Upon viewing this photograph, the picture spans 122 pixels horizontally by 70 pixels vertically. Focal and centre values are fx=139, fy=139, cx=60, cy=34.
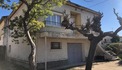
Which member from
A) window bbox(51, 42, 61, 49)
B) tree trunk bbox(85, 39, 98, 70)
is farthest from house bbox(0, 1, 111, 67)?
tree trunk bbox(85, 39, 98, 70)

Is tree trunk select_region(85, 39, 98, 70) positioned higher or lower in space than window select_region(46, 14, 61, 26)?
lower

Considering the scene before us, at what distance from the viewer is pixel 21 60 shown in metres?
18.2

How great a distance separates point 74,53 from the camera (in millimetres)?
19641

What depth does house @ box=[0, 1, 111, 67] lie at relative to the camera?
1524 cm

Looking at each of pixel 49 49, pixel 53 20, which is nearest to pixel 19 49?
pixel 49 49

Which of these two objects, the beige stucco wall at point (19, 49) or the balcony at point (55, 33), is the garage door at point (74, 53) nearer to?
the balcony at point (55, 33)

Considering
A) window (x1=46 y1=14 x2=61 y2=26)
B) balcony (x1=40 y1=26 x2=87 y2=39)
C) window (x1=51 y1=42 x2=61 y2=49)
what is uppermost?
window (x1=46 y1=14 x2=61 y2=26)

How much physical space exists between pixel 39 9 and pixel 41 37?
13.7 ft

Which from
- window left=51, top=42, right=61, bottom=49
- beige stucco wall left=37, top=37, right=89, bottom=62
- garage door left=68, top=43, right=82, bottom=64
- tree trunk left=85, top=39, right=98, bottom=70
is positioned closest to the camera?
tree trunk left=85, top=39, right=98, bottom=70

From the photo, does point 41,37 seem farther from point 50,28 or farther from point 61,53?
point 61,53

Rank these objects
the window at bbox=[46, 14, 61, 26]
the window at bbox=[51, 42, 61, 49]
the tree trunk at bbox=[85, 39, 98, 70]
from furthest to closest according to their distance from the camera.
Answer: the window at bbox=[51, 42, 61, 49], the window at bbox=[46, 14, 61, 26], the tree trunk at bbox=[85, 39, 98, 70]

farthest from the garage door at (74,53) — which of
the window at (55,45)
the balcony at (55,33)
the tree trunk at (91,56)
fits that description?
the tree trunk at (91,56)

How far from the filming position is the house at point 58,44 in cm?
1524

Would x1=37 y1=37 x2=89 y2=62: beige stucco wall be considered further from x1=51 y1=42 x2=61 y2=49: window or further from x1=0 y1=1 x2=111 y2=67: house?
x1=51 y1=42 x2=61 y2=49: window
